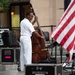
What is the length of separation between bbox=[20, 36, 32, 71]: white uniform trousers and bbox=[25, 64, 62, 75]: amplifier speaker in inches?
182

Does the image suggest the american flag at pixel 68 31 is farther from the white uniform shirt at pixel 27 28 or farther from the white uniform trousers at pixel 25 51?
the white uniform trousers at pixel 25 51

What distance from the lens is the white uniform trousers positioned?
12492 mm

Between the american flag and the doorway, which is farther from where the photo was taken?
the doorway

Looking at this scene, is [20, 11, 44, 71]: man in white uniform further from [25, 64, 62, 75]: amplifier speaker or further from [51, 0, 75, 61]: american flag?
[25, 64, 62, 75]: amplifier speaker

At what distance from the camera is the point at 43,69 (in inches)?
303

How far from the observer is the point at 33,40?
12359mm

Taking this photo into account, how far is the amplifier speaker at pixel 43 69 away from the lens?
25.0 feet

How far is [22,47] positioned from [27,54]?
0.37 meters

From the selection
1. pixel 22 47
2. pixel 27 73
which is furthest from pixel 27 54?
pixel 27 73

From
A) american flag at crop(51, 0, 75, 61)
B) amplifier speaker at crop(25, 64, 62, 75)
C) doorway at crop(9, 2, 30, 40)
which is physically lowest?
amplifier speaker at crop(25, 64, 62, 75)

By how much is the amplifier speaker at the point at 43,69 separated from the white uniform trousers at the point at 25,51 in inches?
182

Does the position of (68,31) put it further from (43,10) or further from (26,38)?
A: (43,10)

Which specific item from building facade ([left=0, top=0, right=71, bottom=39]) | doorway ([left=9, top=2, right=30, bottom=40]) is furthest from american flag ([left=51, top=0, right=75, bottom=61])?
doorway ([left=9, top=2, right=30, bottom=40])

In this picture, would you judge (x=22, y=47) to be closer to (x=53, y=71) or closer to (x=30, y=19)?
(x=30, y=19)
